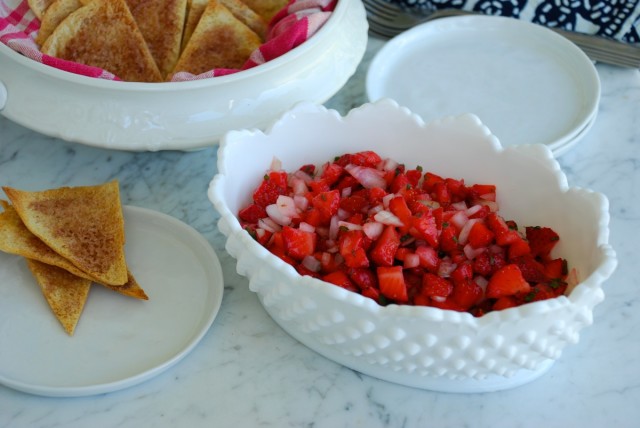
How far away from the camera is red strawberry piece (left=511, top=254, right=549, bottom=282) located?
3.64 feet

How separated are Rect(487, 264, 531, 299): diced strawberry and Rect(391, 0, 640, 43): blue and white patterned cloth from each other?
104 cm

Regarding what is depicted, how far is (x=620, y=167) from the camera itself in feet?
5.24

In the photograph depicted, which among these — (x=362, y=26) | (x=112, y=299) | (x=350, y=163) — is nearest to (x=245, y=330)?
(x=112, y=299)

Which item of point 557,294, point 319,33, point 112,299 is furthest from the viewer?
point 319,33

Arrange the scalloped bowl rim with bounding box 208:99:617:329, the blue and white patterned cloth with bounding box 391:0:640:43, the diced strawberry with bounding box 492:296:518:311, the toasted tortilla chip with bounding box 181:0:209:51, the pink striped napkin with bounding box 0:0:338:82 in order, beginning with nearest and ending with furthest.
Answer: the scalloped bowl rim with bounding box 208:99:617:329
the diced strawberry with bounding box 492:296:518:311
the pink striped napkin with bounding box 0:0:338:82
the toasted tortilla chip with bounding box 181:0:209:51
the blue and white patterned cloth with bounding box 391:0:640:43

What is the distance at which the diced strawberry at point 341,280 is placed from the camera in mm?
1081

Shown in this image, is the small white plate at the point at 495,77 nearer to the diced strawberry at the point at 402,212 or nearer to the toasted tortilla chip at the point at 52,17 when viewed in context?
the diced strawberry at the point at 402,212

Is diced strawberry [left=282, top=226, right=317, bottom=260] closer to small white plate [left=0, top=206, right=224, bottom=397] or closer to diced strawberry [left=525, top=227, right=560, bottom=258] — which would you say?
small white plate [left=0, top=206, right=224, bottom=397]

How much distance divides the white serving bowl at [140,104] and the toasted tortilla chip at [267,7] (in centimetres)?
31

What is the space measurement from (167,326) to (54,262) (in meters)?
0.22

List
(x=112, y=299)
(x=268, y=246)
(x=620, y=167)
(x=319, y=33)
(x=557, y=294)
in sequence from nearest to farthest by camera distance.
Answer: (x=557, y=294) < (x=268, y=246) < (x=112, y=299) < (x=319, y=33) < (x=620, y=167)

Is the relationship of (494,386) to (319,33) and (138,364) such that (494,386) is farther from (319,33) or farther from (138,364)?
(319,33)

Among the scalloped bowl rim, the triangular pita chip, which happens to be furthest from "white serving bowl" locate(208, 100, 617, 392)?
the triangular pita chip

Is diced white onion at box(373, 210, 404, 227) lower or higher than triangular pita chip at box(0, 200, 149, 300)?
higher
